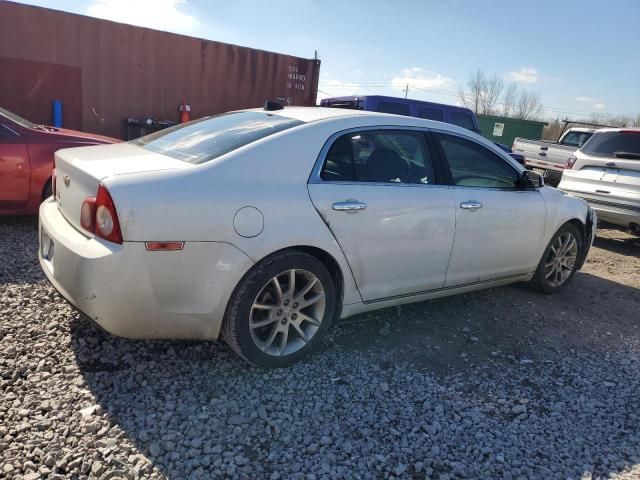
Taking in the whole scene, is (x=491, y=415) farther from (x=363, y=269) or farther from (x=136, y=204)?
(x=136, y=204)

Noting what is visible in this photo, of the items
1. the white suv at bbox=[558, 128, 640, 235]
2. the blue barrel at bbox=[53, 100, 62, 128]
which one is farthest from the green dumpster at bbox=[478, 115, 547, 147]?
the blue barrel at bbox=[53, 100, 62, 128]

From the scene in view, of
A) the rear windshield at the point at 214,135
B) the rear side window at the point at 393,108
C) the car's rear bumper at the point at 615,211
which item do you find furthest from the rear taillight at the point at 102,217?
the rear side window at the point at 393,108

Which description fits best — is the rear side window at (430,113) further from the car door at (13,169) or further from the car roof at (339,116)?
the car door at (13,169)

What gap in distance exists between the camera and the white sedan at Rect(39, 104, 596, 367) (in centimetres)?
252

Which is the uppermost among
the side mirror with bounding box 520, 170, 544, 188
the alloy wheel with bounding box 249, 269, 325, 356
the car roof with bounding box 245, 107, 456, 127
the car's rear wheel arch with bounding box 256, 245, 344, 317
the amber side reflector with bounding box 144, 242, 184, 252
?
the car roof with bounding box 245, 107, 456, 127

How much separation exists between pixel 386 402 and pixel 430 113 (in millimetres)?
7503

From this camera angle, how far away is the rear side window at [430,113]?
30.3ft

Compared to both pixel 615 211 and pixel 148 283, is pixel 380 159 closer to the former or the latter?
pixel 148 283

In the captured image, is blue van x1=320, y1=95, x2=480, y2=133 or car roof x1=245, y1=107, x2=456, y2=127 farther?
blue van x1=320, y1=95, x2=480, y2=133

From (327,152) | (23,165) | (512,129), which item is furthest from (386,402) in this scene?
(512,129)

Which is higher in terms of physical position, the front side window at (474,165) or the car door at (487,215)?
the front side window at (474,165)

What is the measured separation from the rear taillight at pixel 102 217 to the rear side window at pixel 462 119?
8.23 meters

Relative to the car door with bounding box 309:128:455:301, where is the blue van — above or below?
above

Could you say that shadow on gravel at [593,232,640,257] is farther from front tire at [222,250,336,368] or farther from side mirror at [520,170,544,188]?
front tire at [222,250,336,368]
